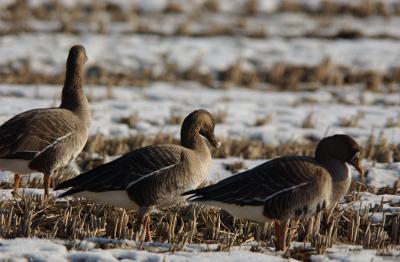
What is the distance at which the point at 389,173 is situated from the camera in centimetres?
1056

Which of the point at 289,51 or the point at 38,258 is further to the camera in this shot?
the point at 289,51

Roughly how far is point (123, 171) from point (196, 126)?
119 centimetres

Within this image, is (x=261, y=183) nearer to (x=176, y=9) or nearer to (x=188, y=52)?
(x=188, y=52)

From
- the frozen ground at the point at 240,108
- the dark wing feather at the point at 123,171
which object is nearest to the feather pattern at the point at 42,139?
the dark wing feather at the point at 123,171

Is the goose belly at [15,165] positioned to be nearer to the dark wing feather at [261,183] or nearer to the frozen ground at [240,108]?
the dark wing feather at [261,183]

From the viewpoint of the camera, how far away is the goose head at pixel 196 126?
328 inches

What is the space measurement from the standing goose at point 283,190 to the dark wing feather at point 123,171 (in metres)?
0.52

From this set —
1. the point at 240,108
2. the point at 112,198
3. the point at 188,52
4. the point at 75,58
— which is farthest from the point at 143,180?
the point at 188,52

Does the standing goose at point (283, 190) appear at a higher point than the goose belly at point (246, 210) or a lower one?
higher

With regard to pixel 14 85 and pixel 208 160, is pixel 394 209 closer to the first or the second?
pixel 208 160

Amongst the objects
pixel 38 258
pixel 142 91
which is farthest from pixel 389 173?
pixel 142 91

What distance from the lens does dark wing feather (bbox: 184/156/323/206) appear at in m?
7.06

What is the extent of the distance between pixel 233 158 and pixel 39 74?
23.8ft

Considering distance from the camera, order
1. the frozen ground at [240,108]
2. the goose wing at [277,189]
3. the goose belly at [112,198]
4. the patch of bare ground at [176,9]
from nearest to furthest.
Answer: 1. the goose wing at [277,189]
2. the goose belly at [112,198]
3. the frozen ground at [240,108]
4. the patch of bare ground at [176,9]
